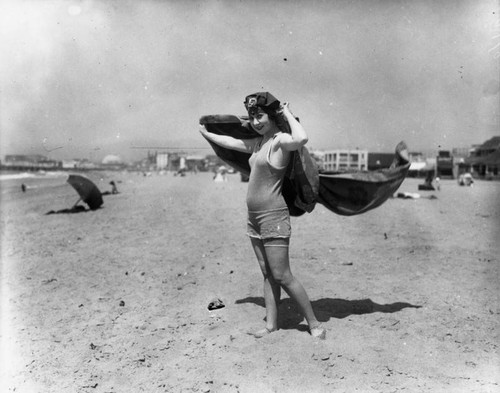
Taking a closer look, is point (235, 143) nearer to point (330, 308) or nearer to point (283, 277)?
point (283, 277)

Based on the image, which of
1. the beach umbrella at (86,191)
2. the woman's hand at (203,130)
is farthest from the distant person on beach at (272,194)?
the beach umbrella at (86,191)

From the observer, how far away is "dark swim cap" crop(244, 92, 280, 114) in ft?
11.4

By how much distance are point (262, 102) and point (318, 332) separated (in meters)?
2.01

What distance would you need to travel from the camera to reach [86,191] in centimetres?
1336

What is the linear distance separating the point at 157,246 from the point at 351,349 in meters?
4.95

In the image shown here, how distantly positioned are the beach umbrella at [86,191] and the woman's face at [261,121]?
1101 cm

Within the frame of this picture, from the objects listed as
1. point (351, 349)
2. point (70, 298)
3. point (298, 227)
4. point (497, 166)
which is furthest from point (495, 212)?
point (497, 166)

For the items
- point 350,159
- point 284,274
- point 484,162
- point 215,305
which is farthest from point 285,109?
point 350,159

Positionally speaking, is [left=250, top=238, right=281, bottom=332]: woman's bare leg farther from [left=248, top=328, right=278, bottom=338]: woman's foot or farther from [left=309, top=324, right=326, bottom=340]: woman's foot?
[left=309, top=324, right=326, bottom=340]: woman's foot

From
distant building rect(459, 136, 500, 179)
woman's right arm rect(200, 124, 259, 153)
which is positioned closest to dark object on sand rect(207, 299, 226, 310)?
woman's right arm rect(200, 124, 259, 153)

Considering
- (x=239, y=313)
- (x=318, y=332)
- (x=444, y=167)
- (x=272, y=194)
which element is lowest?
(x=239, y=313)

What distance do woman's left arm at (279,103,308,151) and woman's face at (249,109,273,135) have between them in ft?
0.56

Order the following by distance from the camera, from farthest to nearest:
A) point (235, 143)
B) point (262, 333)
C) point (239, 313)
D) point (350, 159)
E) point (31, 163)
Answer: point (31, 163) < point (350, 159) < point (239, 313) < point (235, 143) < point (262, 333)

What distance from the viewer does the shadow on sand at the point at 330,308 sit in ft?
13.9
